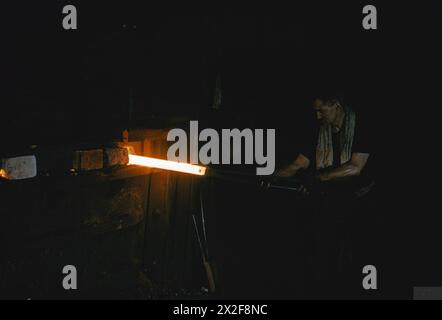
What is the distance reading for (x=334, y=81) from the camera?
736 centimetres

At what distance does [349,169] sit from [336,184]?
1.16ft

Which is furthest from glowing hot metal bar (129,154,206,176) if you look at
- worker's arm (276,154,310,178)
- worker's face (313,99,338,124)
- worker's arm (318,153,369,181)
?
worker's face (313,99,338,124)

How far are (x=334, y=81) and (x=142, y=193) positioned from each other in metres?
3.69

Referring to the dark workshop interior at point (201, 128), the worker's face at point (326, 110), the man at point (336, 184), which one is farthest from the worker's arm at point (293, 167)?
the worker's face at point (326, 110)

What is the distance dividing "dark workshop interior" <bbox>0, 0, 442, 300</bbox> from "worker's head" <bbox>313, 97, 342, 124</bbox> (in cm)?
27

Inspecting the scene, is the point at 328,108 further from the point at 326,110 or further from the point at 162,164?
the point at 162,164

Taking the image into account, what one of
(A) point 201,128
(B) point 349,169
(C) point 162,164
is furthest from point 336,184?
(C) point 162,164

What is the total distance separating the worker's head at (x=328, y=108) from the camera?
22.5 feet

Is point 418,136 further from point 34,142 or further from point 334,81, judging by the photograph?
point 34,142

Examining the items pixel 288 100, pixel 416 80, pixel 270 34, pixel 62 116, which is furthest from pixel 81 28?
pixel 416 80

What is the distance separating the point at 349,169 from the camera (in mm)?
6707

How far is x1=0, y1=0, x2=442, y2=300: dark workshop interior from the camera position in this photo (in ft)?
17.6

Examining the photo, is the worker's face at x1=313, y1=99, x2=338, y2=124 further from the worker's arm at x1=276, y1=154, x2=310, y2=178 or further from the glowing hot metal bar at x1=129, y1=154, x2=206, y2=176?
the glowing hot metal bar at x1=129, y1=154, x2=206, y2=176

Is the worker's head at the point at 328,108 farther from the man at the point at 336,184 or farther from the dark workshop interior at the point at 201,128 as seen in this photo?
the dark workshop interior at the point at 201,128
